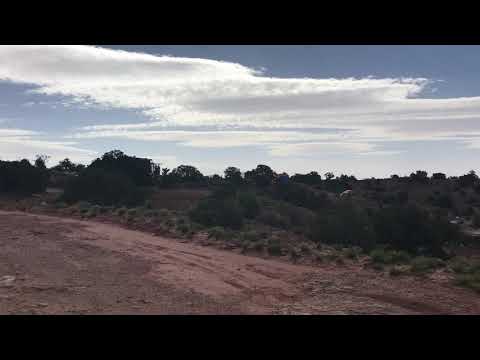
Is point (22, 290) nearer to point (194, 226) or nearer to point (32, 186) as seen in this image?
point (194, 226)

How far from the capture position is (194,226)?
1823cm

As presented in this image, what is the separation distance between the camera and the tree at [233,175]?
50719 mm

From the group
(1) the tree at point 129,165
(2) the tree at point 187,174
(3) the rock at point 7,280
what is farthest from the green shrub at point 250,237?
(2) the tree at point 187,174

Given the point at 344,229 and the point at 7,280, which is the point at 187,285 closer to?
the point at 7,280

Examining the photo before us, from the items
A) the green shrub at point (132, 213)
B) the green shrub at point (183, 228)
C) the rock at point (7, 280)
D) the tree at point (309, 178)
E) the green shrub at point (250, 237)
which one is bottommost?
the rock at point (7, 280)

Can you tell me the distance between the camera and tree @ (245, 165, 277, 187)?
1982 inches

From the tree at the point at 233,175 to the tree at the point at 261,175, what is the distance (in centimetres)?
118

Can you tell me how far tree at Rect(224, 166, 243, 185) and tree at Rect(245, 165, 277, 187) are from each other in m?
1.18

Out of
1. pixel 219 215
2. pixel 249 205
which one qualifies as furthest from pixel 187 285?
pixel 249 205

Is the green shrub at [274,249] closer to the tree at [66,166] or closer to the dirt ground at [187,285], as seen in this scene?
the dirt ground at [187,285]

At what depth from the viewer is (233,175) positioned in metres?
52.3

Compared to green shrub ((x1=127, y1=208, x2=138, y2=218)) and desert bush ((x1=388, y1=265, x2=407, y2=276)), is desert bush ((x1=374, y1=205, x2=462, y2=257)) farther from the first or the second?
green shrub ((x1=127, y1=208, x2=138, y2=218))
